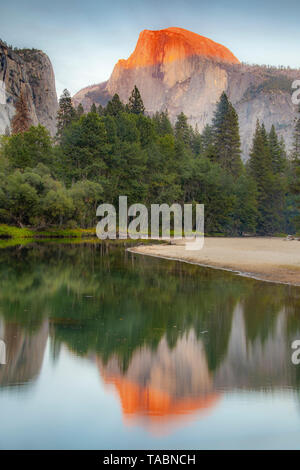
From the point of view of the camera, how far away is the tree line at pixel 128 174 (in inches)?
1917

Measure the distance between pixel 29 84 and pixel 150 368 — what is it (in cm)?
11189

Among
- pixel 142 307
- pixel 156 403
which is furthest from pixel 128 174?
pixel 156 403

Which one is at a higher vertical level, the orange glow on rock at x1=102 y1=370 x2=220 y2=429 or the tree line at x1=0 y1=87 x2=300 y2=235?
the tree line at x1=0 y1=87 x2=300 y2=235

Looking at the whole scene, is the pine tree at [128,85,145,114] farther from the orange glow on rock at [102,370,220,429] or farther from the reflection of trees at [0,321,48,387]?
the orange glow on rock at [102,370,220,429]

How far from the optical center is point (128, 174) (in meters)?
62.0

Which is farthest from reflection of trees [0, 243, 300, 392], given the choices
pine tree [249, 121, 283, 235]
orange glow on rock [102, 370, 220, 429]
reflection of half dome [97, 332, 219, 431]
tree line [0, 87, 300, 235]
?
pine tree [249, 121, 283, 235]

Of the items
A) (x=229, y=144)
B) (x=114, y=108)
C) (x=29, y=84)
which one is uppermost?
(x=29, y=84)

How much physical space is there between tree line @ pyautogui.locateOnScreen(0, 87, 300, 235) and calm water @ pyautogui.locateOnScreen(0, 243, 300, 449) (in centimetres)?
3151

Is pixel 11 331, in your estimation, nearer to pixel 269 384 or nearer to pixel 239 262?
pixel 269 384

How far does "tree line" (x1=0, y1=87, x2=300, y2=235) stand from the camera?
160 feet

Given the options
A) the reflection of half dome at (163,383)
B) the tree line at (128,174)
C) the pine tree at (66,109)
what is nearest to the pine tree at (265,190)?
the tree line at (128,174)

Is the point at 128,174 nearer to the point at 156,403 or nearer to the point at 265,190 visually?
the point at 265,190

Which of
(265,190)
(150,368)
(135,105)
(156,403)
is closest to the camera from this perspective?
(156,403)

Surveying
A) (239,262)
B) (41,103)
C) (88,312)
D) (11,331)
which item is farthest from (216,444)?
(41,103)
